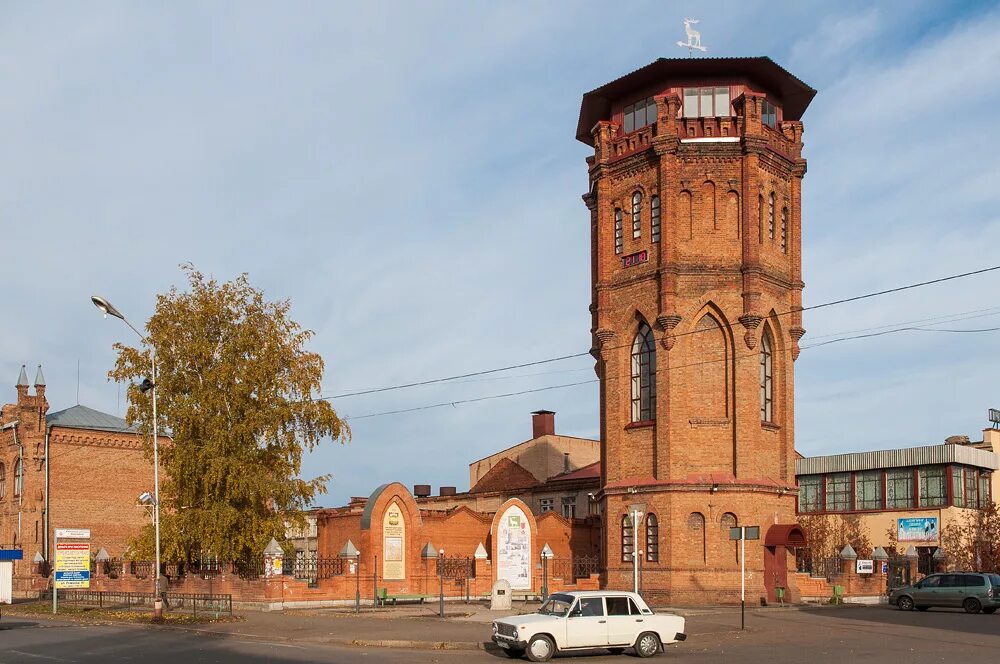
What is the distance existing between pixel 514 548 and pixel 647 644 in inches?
954

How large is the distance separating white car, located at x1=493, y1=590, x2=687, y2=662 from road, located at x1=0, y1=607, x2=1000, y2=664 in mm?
427

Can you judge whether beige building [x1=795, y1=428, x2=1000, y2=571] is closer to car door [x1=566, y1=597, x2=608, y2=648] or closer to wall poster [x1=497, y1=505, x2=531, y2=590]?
wall poster [x1=497, y1=505, x2=531, y2=590]

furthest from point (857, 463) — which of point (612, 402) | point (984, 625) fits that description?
point (984, 625)

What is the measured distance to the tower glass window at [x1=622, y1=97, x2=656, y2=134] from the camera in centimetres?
4428

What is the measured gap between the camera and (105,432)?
63812 mm

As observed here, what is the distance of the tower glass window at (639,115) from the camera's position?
4428cm

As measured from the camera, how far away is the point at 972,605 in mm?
→ 40000

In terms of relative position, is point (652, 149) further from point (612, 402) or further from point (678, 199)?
point (612, 402)

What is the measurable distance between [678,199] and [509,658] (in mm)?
24795

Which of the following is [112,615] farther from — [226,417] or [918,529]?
[918,529]

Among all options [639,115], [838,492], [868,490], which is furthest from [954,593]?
[838,492]

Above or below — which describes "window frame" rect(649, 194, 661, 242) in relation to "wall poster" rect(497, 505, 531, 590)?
above

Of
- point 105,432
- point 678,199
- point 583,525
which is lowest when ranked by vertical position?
point 583,525

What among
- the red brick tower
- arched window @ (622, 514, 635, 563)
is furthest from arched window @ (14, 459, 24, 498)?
arched window @ (622, 514, 635, 563)
